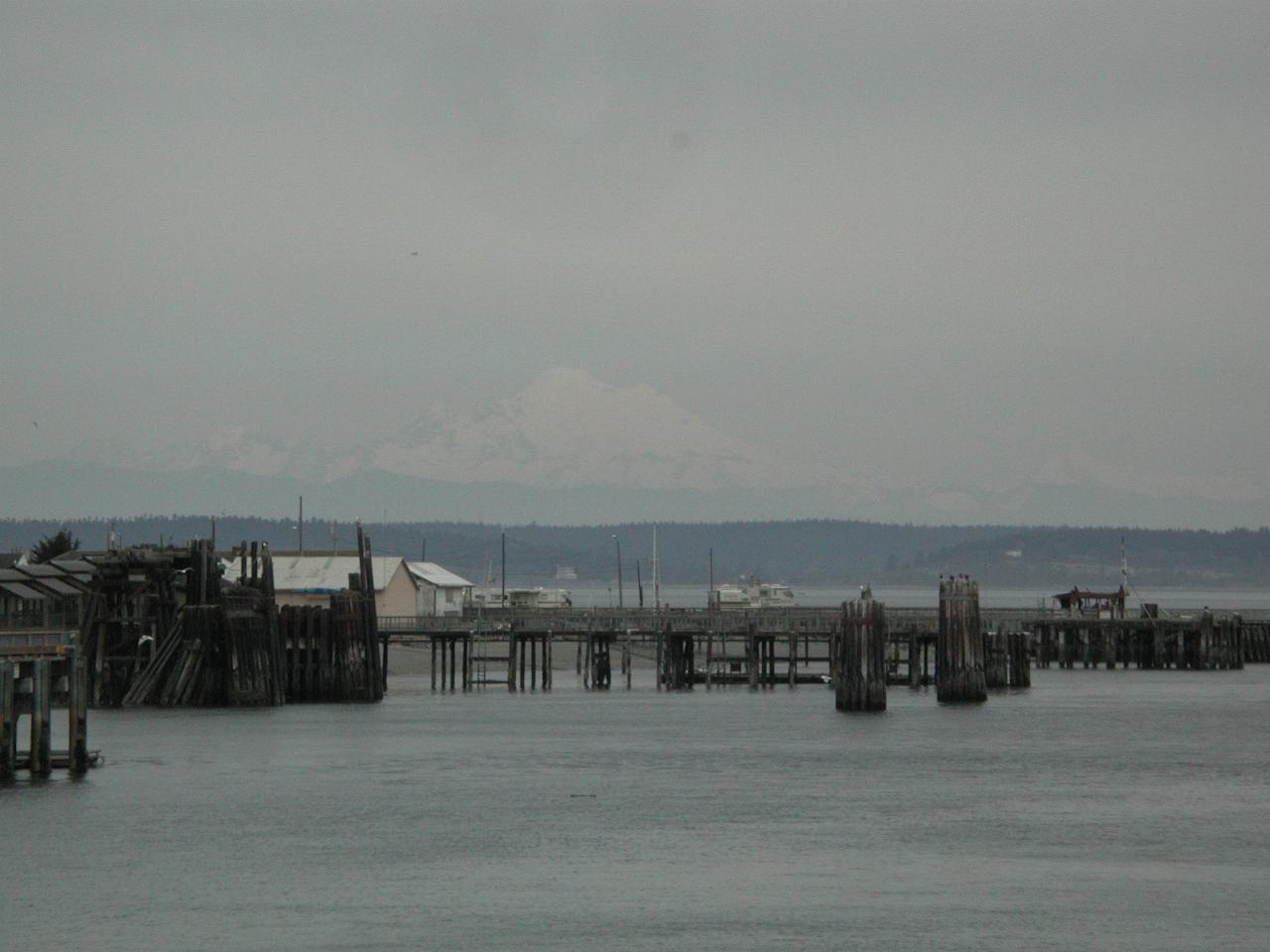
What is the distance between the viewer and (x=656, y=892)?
43906mm

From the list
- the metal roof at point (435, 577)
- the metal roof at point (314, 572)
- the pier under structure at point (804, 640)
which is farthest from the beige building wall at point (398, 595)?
the metal roof at point (435, 577)

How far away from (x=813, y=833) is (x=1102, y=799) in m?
→ 11.5

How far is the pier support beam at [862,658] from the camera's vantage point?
82.4 m

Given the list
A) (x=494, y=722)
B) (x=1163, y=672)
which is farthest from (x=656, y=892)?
(x=1163, y=672)

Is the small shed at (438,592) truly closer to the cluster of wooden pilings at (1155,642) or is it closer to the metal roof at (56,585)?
the cluster of wooden pilings at (1155,642)

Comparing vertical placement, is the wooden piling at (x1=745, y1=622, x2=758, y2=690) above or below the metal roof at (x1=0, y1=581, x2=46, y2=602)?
below

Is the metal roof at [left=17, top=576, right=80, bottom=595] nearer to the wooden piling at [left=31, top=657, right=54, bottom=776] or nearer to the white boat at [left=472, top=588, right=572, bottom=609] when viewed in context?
the wooden piling at [left=31, top=657, right=54, bottom=776]

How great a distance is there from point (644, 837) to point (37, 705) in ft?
54.0

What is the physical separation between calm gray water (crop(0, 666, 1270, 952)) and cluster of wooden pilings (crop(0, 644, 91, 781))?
3.02 ft

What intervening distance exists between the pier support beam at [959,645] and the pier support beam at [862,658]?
327 cm

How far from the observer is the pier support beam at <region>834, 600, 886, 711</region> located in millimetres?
82375

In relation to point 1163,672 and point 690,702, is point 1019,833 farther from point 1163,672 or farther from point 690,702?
point 1163,672

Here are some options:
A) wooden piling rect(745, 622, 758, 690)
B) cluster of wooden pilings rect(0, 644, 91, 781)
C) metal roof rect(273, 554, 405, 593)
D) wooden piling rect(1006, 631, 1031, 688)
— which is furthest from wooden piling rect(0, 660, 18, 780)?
metal roof rect(273, 554, 405, 593)

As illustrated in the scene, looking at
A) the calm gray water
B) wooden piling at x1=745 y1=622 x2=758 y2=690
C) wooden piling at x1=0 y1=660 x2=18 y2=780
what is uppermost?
wooden piling at x1=745 y1=622 x2=758 y2=690
